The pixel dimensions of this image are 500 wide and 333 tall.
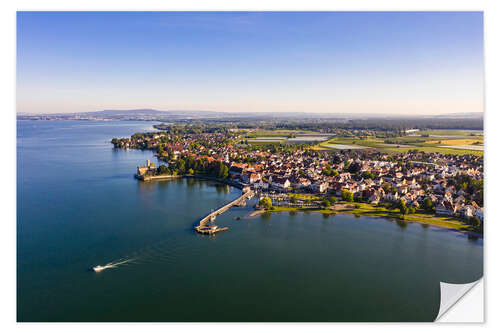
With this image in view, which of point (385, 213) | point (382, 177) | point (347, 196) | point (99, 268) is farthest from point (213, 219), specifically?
point (382, 177)

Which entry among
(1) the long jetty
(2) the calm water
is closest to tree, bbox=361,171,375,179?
(2) the calm water

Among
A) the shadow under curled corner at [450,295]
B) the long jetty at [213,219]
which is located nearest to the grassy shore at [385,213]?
the long jetty at [213,219]

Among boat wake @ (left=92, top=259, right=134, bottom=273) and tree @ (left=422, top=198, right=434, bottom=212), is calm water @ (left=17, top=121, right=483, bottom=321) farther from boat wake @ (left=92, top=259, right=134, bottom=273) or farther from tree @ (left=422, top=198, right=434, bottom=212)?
tree @ (left=422, top=198, right=434, bottom=212)

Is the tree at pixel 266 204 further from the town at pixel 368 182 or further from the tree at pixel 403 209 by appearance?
the tree at pixel 403 209
